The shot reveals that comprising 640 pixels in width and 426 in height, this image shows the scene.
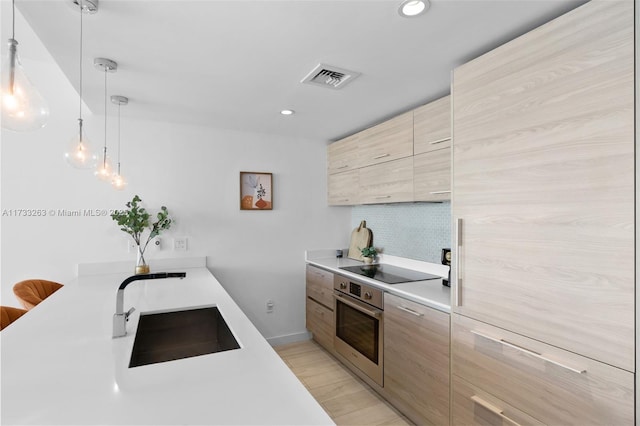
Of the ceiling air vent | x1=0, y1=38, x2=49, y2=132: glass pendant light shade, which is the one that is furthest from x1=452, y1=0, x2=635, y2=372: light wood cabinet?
x1=0, y1=38, x2=49, y2=132: glass pendant light shade

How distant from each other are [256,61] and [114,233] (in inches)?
78.7

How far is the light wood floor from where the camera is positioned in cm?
227

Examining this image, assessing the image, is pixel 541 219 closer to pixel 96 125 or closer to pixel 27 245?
pixel 96 125

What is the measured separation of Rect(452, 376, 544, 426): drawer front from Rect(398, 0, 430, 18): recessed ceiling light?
1.78m

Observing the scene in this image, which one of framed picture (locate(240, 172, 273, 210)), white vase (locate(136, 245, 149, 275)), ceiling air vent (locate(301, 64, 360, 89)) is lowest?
white vase (locate(136, 245, 149, 275))

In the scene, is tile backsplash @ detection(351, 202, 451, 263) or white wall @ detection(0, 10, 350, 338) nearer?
white wall @ detection(0, 10, 350, 338)

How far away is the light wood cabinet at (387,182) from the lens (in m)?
2.46

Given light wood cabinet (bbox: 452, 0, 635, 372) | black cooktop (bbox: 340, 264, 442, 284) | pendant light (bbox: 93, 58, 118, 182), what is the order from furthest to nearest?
black cooktop (bbox: 340, 264, 442, 284) → pendant light (bbox: 93, 58, 118, 182) → light wood cabinet (bbox: 452, 0, 635, 372)

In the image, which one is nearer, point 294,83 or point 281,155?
point 294,83

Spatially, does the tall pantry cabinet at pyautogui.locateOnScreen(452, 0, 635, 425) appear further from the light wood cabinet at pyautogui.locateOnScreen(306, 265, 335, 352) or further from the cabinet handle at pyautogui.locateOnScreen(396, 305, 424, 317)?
the light wood cabinet at pyautogui.locateOnScreen(306, 265, 335, 352)

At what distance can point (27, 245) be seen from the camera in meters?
2.54

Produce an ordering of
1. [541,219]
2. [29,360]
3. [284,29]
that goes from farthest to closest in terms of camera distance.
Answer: [284,29] → [541,219] → [29,360]

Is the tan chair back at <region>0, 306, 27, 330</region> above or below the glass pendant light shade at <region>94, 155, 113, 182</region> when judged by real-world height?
below

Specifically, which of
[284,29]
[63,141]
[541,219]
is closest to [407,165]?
[541,219]
